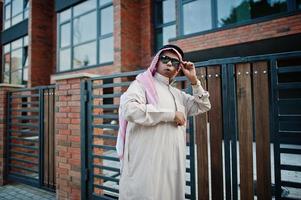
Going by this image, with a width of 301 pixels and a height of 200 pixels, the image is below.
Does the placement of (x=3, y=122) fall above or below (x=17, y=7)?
below

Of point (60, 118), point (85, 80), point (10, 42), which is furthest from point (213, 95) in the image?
point (10, 42)

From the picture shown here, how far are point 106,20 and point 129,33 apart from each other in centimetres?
137

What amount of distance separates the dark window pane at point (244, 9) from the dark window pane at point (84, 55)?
583 centimetres

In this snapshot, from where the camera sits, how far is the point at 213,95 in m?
2.60

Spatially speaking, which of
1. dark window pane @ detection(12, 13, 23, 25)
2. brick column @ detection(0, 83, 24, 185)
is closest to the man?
brick column @ detection(0, 83, 24, 185)

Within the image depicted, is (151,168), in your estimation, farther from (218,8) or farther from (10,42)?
(10,42)

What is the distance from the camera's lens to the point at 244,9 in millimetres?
7262

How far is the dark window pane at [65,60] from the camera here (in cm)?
1201

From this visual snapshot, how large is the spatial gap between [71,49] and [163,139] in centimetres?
1110

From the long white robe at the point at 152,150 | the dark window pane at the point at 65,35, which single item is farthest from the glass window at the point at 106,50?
the long white robe at the point at 152,150

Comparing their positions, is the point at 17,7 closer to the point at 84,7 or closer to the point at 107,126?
the point at 84,7

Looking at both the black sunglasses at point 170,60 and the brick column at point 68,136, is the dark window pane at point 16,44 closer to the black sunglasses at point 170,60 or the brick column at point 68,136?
the brick column at point 68,136

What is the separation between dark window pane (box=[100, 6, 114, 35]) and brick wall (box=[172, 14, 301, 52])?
146 inches

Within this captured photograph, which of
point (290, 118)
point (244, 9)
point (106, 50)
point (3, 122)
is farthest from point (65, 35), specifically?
point (290, 118)
